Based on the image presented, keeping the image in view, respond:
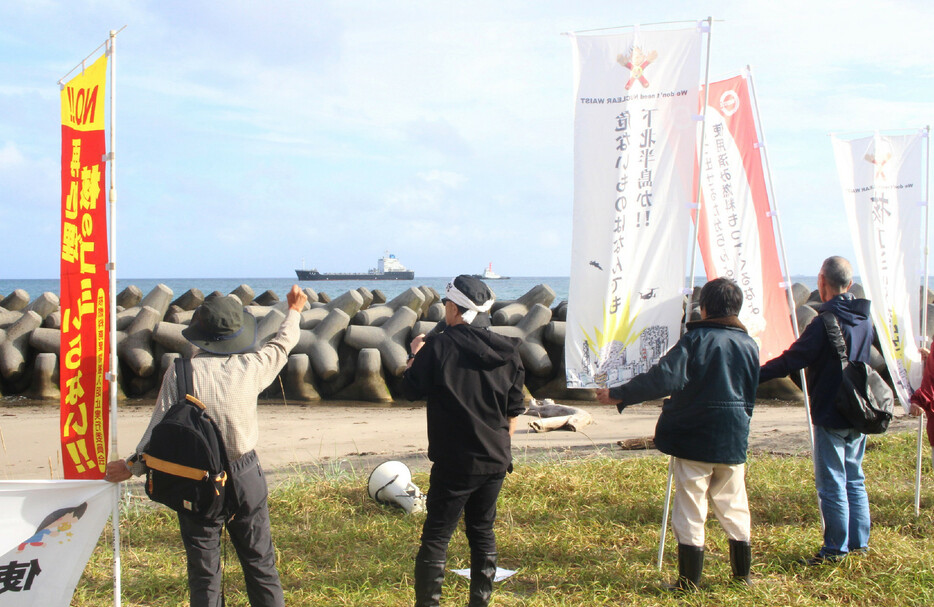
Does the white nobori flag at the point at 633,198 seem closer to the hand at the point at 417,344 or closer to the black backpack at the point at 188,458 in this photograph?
the hand at the point at 417,344

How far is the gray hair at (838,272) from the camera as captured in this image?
405 centimetres

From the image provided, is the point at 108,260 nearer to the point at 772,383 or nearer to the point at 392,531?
the point at 392,531

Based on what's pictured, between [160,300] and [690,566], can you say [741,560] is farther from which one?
[160,300]

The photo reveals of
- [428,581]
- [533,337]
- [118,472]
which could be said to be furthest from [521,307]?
[118,472]

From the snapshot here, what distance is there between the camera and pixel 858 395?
12.6ft

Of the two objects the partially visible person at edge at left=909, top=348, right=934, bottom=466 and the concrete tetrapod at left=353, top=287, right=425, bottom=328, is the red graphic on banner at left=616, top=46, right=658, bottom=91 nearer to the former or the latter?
the partially visible person at edge at left=909, top=348, right=934, bottom=466

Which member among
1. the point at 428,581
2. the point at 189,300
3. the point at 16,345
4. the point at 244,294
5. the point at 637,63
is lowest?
the point at 428,581

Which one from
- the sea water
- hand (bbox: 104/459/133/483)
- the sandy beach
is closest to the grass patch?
hand (bbox: 104/459/133/483)

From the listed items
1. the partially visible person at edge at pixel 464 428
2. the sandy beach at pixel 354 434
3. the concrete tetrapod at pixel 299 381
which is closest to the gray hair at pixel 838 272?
the partially visible person at edge at pixel 464 428

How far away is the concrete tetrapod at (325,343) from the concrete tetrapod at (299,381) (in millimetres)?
215

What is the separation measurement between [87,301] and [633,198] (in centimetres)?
286

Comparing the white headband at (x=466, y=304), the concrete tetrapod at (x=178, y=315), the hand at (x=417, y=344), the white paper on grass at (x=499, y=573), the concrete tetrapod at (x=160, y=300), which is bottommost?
the white paper on grass at (x=499, y=573)

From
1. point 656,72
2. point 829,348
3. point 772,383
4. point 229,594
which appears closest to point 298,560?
point 229,594

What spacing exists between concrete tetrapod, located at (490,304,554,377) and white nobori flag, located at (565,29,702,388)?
614 centimetres
